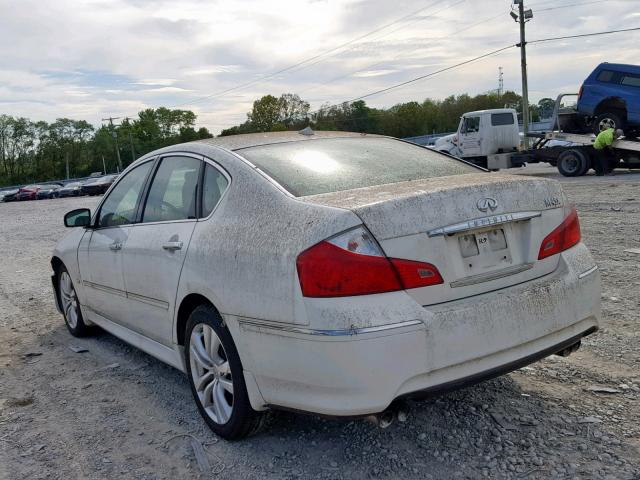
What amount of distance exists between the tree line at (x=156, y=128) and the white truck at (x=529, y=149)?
52.5m

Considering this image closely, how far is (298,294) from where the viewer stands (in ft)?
8.67

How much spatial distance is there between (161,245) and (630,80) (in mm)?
19634

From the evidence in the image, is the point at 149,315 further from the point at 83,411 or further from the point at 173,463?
the point at 173,463

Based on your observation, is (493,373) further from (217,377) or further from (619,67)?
(619,67)

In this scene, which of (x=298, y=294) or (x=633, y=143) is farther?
(x=633, y=143)

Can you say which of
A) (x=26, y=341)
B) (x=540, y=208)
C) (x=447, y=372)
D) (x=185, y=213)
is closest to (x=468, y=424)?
(x=447, y=372)

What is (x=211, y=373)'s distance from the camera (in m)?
3.36

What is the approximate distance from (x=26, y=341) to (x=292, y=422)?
3378 millimetres

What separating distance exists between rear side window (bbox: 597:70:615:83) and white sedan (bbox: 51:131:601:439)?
18.5 metres

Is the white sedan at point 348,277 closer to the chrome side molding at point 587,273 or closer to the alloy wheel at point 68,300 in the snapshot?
the chrome side molding at point 587,273

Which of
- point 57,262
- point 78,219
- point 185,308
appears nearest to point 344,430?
point 185,308

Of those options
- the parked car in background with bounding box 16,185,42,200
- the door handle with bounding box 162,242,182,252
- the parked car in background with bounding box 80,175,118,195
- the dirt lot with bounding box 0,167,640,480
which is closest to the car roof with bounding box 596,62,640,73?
the dirt lot with bounding box 0,167,640,480

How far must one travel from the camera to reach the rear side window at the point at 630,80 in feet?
63.3

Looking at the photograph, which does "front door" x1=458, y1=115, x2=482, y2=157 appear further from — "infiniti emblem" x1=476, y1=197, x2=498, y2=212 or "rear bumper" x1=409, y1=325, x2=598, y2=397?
"infiniti emblem" x1=476, y1=197, x2=498, y2=212
